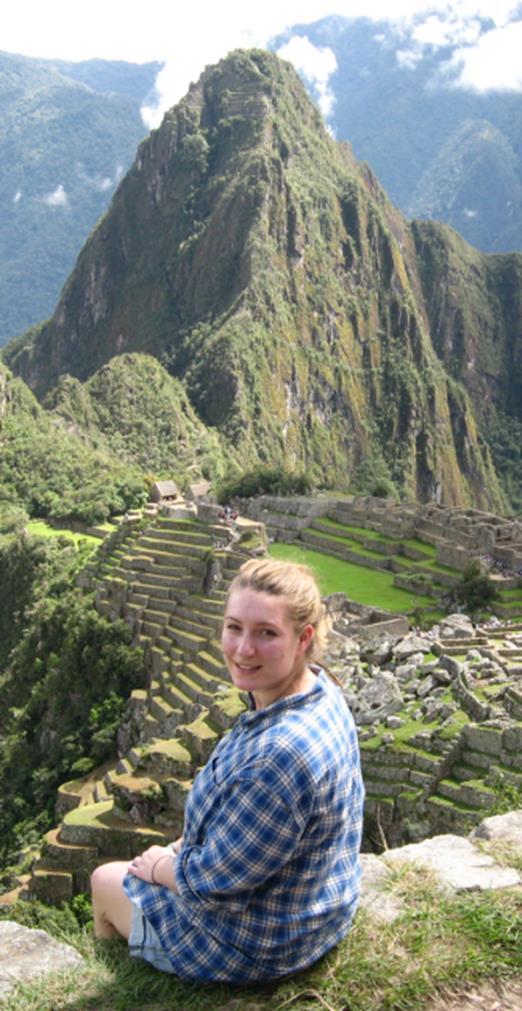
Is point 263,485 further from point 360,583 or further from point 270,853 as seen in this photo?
point 270,853

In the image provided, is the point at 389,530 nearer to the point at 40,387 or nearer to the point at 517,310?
the point at 40,387

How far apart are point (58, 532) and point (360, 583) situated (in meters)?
21.3

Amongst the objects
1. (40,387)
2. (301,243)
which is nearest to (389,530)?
(301,243)

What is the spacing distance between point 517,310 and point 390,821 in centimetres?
17274

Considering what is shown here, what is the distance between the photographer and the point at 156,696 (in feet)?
82.4

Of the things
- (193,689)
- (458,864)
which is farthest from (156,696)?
(458,864)

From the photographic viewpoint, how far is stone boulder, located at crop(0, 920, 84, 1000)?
4.98m

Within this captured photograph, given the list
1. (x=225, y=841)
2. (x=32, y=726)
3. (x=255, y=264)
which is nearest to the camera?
(x=225, y=841)

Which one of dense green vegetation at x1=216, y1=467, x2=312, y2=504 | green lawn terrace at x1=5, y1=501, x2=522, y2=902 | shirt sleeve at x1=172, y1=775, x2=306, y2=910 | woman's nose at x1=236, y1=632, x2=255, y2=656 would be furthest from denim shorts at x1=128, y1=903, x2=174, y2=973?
dense green vegetation at x1=216, y1=467, x2=312, y2=504

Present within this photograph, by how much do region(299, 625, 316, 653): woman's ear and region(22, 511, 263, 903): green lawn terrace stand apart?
1124cm

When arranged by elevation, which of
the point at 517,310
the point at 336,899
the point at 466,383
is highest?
the point at 517,310

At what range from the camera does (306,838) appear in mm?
4777

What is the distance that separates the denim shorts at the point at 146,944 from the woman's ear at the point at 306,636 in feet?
4.53

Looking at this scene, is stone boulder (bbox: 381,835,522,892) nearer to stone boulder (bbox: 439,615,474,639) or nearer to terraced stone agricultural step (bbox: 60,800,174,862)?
terraced stone agricultural step (bbox: 60,800,174,862)
